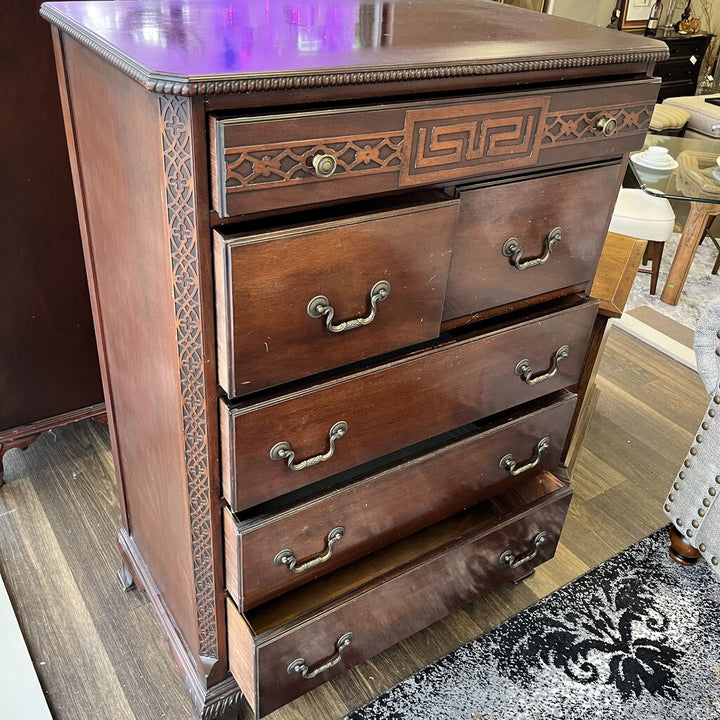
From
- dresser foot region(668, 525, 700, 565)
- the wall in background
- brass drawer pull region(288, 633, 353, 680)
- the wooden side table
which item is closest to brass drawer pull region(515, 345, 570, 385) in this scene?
the wooden side table

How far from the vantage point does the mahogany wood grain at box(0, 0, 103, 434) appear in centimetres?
116

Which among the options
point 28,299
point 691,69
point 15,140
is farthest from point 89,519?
point 691,69

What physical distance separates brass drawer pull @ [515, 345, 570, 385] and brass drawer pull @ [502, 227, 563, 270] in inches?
6.3

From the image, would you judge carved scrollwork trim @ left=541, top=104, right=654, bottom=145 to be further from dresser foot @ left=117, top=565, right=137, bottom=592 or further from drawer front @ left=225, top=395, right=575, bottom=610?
dresser foot @ left=117, top=565, right=137, bottom=592

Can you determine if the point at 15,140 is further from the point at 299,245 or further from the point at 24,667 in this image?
the point at 24,667

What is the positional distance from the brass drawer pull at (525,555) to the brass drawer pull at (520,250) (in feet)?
1.65

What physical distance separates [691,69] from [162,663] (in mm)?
4634

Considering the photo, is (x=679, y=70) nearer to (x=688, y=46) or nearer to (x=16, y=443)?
(x=688, y=46)

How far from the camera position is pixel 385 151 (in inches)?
28.6

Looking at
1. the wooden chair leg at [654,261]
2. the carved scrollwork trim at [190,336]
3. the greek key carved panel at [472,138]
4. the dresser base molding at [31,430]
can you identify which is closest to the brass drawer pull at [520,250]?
the greek key carved panel at [472,138]

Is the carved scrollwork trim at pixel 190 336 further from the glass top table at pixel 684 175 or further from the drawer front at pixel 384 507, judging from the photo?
the glass top table at pixel 684 175

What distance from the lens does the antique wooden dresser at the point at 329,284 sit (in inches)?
26.8

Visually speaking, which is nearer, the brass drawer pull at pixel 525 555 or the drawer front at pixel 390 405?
the drawer front at pixel 390 405

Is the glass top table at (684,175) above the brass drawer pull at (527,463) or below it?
above
